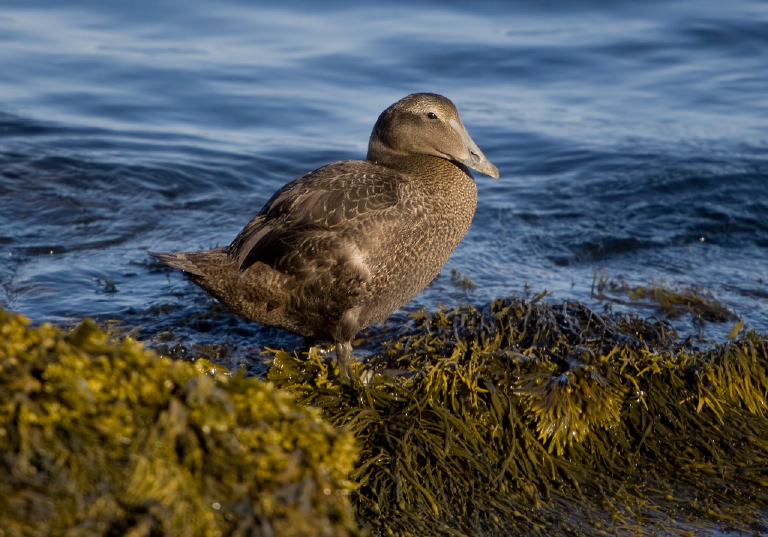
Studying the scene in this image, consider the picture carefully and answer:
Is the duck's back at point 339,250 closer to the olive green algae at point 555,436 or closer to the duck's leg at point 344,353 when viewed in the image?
the duck's leg at point 344,353

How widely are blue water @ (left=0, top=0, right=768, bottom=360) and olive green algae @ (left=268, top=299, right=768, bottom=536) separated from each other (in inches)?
47.6

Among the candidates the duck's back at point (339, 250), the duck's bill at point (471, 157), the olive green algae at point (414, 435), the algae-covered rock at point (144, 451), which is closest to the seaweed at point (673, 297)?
the olive green algae at point (414, 435)

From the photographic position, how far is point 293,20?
13094 mm

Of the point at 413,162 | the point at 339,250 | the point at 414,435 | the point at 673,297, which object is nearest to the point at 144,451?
the point at 414,435

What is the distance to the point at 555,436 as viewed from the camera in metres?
3.64

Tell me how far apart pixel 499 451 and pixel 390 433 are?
0.49 metres

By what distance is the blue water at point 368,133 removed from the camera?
623 cm

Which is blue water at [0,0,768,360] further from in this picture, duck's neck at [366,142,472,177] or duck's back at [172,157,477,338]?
duck's neck at [366,142,472,177]

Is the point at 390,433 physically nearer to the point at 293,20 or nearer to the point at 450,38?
the point at 450,38

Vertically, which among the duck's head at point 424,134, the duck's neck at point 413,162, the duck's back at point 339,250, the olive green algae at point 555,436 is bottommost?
the olive green algae at point 555,436

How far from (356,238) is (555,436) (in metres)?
1.38

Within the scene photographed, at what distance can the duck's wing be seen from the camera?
14.0 ft

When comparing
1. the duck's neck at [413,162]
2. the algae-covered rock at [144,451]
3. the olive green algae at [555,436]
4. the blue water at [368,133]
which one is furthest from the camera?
the blue water at [368,133]

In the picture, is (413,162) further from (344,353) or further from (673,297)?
(673,297)
